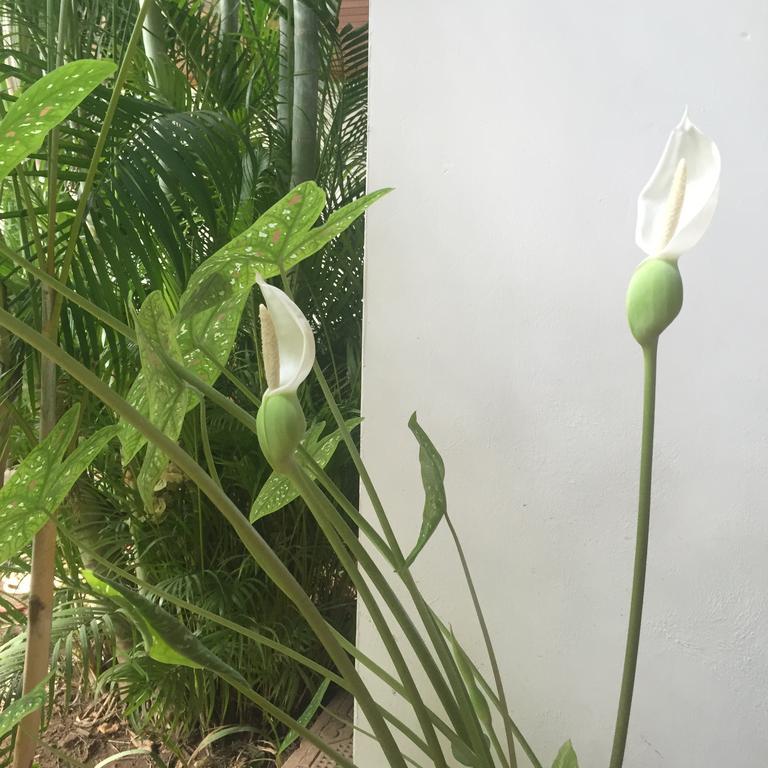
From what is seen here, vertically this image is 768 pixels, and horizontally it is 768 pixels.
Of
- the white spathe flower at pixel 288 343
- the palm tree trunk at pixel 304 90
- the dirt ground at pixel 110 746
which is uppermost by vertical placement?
the palm tree trunk at pixel 304 90

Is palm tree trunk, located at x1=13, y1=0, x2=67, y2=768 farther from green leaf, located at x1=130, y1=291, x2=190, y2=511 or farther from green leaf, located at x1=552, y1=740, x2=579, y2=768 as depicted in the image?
green leaf, located at x1=552, y1=740, x2=579, y2=768

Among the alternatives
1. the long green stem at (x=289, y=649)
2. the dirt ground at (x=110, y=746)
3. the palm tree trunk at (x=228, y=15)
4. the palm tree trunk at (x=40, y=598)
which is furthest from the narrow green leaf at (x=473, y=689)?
the palm tree trunk at (x=228, y=15)

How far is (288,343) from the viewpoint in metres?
0.38

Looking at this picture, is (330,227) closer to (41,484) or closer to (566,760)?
(41,484)

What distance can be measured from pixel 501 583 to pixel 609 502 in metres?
0.15

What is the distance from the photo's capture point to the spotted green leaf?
21.4 inches

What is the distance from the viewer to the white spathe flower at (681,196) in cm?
39

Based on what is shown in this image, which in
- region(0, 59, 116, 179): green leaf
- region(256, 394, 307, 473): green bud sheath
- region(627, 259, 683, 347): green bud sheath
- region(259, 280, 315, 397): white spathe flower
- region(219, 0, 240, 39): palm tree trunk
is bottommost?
region(256, 394, 307, 473): green bud sheath

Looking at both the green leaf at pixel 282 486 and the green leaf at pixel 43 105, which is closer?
the green leaf at pixel 43 105

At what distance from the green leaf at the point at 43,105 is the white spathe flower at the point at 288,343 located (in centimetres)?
22

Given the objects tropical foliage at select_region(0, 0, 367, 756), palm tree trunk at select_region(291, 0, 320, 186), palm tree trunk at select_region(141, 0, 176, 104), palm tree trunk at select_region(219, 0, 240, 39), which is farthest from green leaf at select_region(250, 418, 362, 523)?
palm tree trunk at select_region(219, 0, 240, 39)

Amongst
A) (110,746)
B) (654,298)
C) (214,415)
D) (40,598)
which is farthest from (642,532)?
(110,746)

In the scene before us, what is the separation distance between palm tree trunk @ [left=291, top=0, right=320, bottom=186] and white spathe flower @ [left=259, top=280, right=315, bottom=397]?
94 centimetres

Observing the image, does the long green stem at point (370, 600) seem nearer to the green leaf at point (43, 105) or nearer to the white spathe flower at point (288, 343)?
the white spathe flower at point (288, 343)
